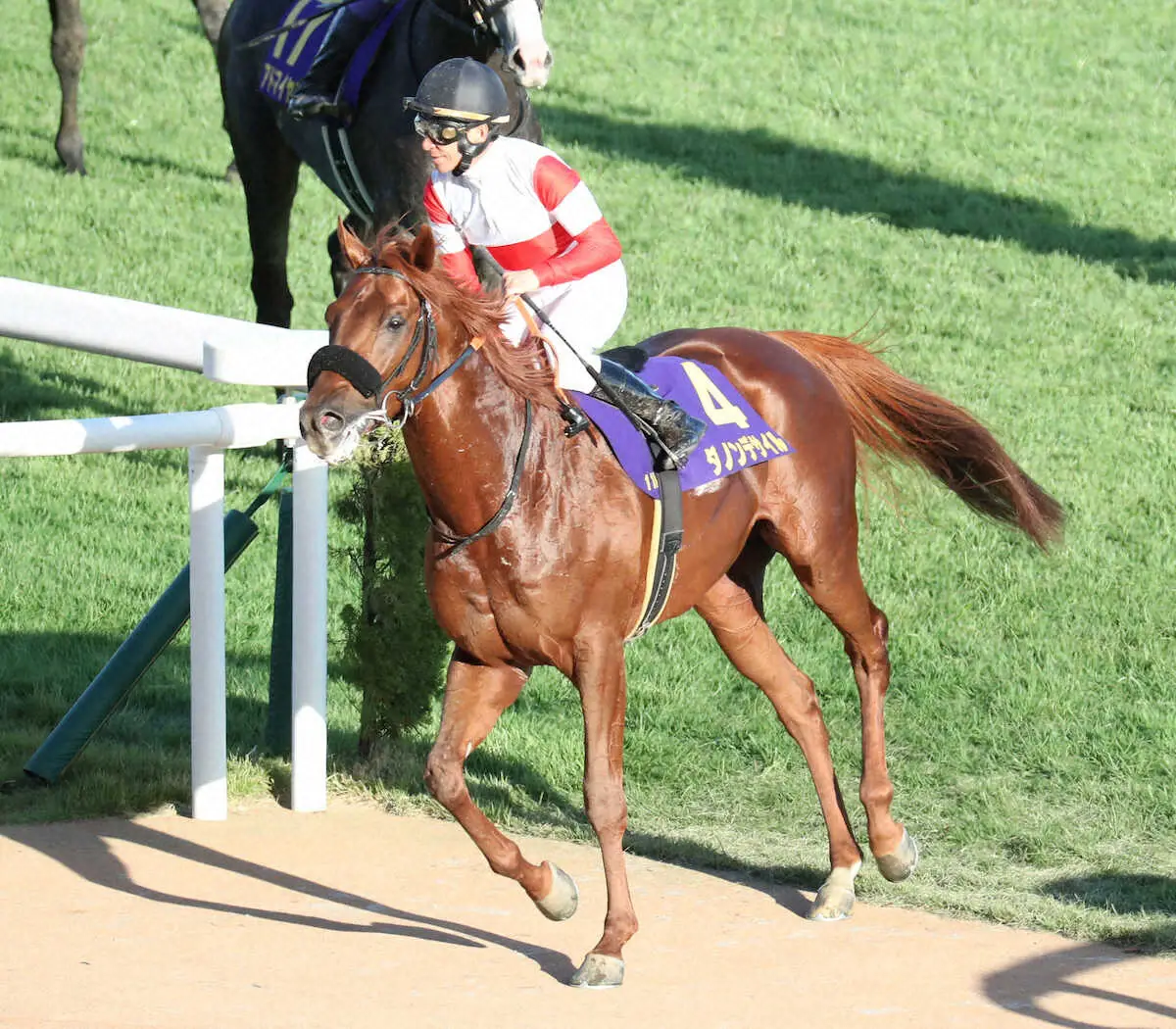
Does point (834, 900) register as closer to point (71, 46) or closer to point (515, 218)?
point (515, 218)

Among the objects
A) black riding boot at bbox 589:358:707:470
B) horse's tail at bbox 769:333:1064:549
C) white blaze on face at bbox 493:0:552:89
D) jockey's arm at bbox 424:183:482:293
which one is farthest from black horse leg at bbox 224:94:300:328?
black riding boot at bbox 589:358:707:470

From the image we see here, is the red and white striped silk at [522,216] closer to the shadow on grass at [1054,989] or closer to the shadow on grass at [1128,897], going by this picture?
the shadow on grass at [1054,989]

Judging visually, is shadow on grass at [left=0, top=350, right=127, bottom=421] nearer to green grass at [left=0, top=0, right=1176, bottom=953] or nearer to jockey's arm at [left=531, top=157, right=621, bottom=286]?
green grass at [left=0, top=0, right=1176, bottom=953]

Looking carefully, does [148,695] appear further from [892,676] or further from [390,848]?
[892,676]

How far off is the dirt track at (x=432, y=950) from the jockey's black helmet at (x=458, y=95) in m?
2.04

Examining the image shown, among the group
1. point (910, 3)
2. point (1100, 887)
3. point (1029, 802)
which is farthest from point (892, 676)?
point (910, 3)

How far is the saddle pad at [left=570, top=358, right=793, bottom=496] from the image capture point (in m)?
4.52

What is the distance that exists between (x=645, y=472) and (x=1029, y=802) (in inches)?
91.5

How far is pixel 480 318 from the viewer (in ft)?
13.7

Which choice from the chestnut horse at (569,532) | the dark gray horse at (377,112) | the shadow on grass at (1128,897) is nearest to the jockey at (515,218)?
the chestnut horse at (569,532)

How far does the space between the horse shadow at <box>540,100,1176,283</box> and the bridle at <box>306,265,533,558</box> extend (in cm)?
921

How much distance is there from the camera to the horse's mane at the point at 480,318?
4.03 metres

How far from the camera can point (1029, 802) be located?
611 cm

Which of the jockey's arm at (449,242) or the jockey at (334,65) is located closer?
the jockey's arm at (449,242)
